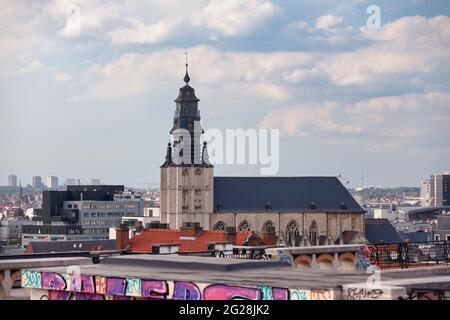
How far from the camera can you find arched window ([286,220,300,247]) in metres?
124

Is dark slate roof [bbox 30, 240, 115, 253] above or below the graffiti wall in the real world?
above

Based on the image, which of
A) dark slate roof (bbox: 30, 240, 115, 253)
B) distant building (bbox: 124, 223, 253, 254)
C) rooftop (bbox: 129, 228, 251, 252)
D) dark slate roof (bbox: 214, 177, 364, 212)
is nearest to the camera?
rooftop (bbox: 129, 228, 251, 252)

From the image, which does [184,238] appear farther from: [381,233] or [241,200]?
[381,233]

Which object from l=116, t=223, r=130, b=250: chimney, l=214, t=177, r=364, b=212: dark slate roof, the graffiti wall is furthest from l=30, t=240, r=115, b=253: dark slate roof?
the graffiti wall

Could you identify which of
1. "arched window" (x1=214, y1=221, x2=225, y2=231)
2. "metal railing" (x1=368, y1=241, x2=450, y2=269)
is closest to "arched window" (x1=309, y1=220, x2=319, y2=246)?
"arched window" (x1=214, y1=221, x2=225, y2=231)

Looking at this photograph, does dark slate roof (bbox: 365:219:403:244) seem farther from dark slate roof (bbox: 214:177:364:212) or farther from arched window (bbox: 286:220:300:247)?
arched window (bbox: 286:220:300:247)

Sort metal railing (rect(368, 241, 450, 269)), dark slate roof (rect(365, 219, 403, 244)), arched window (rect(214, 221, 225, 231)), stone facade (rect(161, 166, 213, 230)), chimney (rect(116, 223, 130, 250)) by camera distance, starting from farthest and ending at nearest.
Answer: dark slate roof (rect(365, 219, 403, 244))
stone facade (rect(161, 166, 213, 230))
arched window (rect(214, 221, 225, 231))
chimney (rect(116, 223, 130, 250))
metal railing (rect(368, 241, 450, 269))

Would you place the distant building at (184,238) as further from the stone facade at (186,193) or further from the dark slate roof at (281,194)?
the dark slate roof at (281,194)

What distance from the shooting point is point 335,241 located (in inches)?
5007

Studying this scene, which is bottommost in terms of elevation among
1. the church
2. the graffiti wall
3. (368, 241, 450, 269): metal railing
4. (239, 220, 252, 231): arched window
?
the graffiti wall

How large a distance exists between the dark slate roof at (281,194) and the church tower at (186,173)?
82.4 inches

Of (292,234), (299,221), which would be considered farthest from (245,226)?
(299,221)

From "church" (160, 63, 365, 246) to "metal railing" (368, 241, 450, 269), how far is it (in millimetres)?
69607

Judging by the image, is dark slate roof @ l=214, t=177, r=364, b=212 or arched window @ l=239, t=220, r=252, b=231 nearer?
arched window @ l=239, t=220, r=252, b=231
